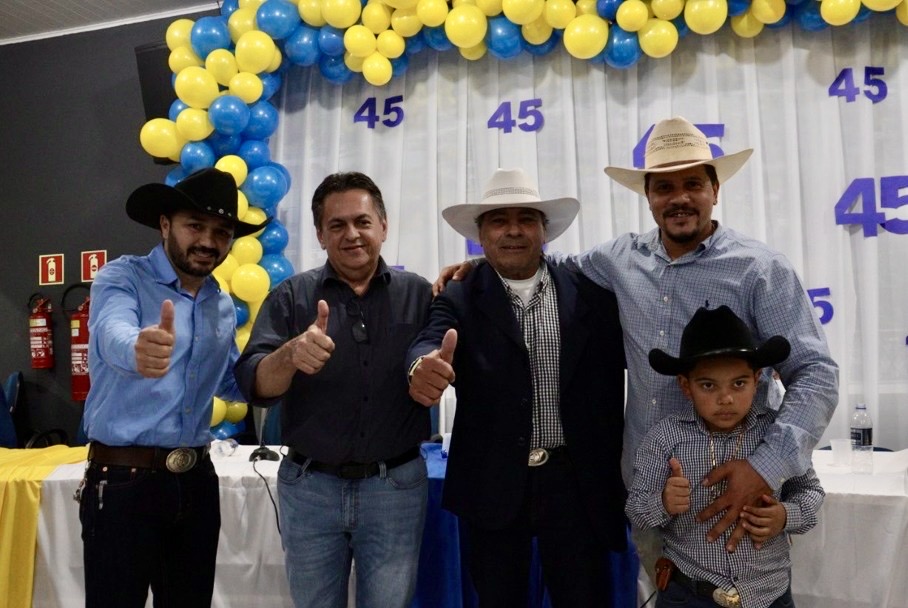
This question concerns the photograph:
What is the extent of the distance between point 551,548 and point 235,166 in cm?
280

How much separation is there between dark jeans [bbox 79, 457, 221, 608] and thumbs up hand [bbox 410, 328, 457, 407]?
2.46ft

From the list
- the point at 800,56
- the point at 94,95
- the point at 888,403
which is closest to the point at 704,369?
the point at 888,403

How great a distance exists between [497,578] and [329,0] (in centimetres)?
310

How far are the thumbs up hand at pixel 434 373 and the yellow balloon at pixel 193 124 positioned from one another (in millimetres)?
2748

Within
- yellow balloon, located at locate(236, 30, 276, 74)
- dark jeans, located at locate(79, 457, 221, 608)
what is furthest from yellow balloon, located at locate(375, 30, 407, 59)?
dark jeans, located at locate(79, 457, 221, 608)

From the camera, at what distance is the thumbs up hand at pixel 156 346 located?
1744 mm

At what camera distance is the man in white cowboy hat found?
1.99 meters

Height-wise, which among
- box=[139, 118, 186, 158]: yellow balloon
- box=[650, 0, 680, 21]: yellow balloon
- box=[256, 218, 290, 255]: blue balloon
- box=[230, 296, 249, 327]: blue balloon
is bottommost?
box=[230, 296, 249, 327]: blue balloon

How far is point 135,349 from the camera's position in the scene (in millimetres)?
1778

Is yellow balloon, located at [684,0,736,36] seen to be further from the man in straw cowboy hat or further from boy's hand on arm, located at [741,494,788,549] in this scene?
boy's hand on arm, located at [741,494,788,549]

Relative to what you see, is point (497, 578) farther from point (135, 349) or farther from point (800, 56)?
point (800, 56)

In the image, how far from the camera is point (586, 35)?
371 cm

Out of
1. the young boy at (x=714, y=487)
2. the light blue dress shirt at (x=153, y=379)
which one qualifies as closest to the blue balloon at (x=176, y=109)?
the light blue dress shirt at (x=153, y=379)

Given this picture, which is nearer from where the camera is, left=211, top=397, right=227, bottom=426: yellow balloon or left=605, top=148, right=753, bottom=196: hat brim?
left=605, top=148, right=753, bottom=196: hat brim
